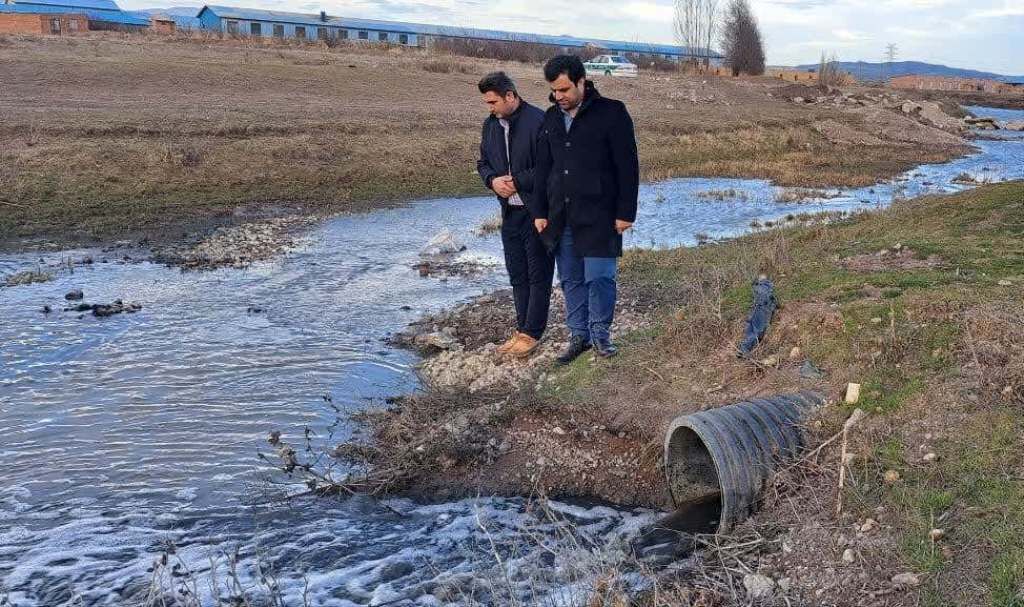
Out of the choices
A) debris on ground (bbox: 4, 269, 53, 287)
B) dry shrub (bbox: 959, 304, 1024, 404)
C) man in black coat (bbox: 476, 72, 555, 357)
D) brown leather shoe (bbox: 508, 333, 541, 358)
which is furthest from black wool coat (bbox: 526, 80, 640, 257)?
debris on ground (bbox: 4, 269, 53, 287)

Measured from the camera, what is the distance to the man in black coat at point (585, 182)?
6055 millimetres

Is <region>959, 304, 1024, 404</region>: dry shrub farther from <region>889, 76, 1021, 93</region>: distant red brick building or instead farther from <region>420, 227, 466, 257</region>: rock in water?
<region>889, 76, 1021, 93</region>: distant red brick building

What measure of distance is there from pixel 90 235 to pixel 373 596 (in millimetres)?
10747

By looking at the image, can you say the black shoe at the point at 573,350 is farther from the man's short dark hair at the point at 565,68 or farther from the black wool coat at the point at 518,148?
the man's short dark hair at the point at 565,68

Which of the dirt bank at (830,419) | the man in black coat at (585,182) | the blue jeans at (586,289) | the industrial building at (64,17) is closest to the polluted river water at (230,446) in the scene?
the dirt bank at (830,419)

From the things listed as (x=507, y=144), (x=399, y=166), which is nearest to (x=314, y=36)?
(x=399, y=166)

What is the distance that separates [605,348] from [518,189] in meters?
1.42

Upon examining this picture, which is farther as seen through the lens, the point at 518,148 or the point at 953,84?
the point at 953,84

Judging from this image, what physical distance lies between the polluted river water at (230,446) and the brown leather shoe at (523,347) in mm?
1071

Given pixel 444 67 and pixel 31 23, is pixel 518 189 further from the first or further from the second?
pixel 31 23

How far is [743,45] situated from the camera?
71.1 meters

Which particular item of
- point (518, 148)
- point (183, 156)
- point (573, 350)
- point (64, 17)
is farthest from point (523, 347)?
point (64, 17)

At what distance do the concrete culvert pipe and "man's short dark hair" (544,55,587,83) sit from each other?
2.48 meters

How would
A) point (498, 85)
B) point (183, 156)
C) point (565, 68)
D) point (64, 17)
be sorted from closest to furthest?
point (565, 68), point (498, 85), point (183, 156), point (64, 17)
